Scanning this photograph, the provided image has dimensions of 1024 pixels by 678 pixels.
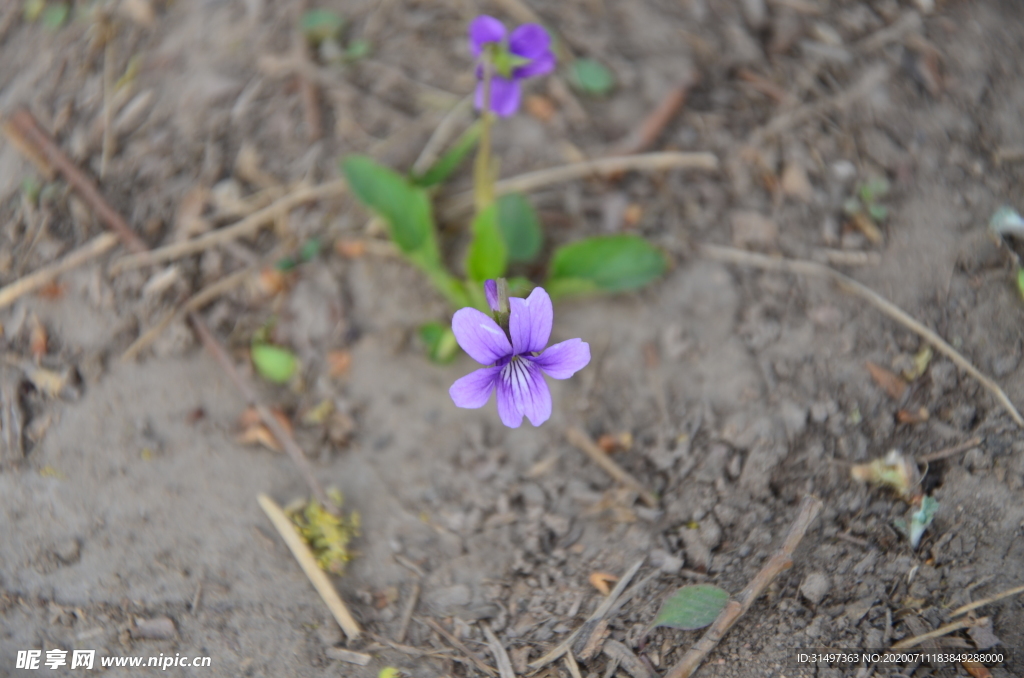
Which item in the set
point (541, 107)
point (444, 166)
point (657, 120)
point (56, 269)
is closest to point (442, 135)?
point (444, 166)

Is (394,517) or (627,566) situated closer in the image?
(627,566)

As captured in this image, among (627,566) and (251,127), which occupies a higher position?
(251,127)

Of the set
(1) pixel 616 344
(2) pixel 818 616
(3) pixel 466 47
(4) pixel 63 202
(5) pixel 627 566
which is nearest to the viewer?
(2) pixel 818 616

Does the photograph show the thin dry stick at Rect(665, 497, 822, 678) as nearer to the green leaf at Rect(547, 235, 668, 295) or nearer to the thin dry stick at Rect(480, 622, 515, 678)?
the thin dry stick at Rect(480, 622, 515, 678)

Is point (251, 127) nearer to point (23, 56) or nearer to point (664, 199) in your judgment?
point (23, 56)

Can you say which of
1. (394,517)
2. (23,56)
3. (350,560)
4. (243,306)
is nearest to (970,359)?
(394,517)

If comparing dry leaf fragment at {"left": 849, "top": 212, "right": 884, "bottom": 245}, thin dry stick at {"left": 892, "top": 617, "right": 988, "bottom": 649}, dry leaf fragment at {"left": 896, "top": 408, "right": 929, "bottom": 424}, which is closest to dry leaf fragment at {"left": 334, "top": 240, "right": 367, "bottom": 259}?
dry leaf fragment at {"left": 849, "top": 212, "right": 884, "bottom": 245}

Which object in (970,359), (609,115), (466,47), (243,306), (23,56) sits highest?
(23,56)

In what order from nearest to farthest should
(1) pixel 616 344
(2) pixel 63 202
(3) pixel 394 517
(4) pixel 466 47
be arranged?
(3) pixel 394 517, (1) pixel 616 344, (2) pixel 63 202, (4) pixel 466 47

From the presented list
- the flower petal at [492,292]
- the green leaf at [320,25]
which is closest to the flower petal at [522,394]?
the flower petal at [492,292]
